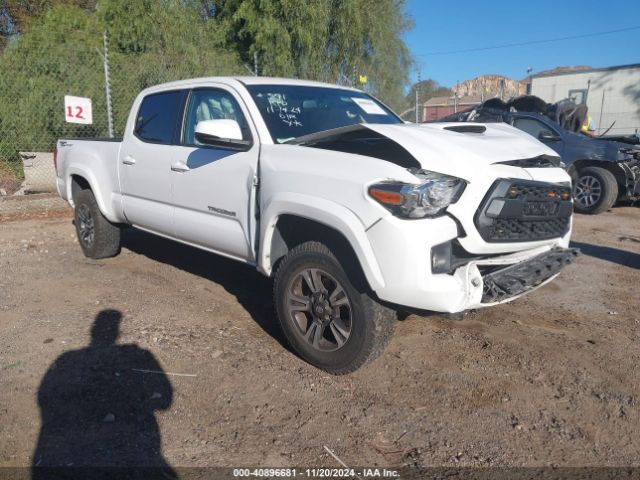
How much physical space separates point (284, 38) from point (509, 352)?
40.3ft

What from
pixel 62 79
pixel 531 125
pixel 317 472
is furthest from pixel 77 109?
pixel 317 472

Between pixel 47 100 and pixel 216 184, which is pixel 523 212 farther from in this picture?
pixel 47 100

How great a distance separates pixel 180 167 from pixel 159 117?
2.73 ft

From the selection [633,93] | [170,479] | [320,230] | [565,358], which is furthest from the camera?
[633,93]

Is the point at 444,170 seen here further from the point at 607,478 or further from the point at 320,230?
the point at 607,478

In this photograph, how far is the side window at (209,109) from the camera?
163 inches

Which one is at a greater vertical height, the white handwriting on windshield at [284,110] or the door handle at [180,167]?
the white handwriting on windshield at [284,110]

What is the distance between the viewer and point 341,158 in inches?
125

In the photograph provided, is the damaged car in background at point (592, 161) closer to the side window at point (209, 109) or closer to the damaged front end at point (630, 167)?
the damaged front end at point (630, 167)

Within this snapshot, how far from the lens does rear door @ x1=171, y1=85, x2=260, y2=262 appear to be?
151 inches

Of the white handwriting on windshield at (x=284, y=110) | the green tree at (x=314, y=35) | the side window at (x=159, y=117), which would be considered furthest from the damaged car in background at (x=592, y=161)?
the side window at (x=159, y=117)

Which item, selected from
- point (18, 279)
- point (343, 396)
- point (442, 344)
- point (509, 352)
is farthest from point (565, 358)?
point (18, 279)

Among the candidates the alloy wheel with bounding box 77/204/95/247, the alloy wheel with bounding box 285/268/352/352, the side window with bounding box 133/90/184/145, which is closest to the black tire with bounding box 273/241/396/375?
the alloy wheel with bounding box 285/268/352/352

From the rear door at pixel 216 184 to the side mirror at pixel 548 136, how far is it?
701cm
